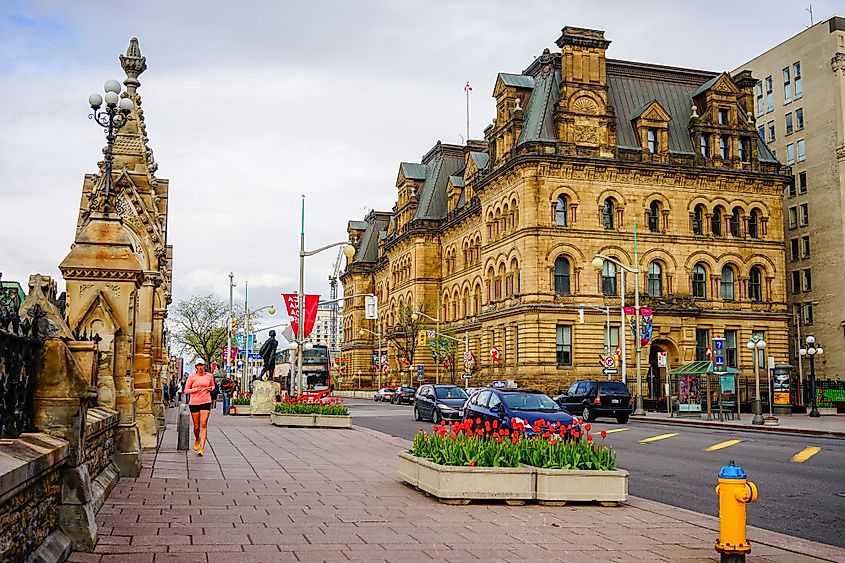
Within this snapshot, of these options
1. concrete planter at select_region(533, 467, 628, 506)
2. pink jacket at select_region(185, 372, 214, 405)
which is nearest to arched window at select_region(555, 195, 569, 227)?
pink jacket at select_region(185, 372, 214, 405)

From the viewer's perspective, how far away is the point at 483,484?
12000 mm

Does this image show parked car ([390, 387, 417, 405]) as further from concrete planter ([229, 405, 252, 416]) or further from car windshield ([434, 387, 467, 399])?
car windshield ([434, 387, 467, 399])

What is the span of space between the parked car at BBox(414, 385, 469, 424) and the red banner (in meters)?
5.47

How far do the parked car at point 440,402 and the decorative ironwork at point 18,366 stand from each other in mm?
27245

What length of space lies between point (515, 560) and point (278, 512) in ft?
11.8

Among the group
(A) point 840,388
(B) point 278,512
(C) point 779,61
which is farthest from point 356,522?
(C) point 779,61

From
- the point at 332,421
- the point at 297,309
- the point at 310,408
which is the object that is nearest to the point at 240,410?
the point at 297,309

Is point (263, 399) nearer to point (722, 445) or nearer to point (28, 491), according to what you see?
point (722, 445)

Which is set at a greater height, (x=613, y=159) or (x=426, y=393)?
(x=613, y=159)

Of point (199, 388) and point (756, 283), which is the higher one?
point (756, 283)

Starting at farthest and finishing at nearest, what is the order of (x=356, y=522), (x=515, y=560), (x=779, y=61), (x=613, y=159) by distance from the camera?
(x=779, y=61) → (x=613, y=159) → (x=356, y=522) → (x=515, y=560)

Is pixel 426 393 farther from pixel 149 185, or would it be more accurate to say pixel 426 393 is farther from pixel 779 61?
pixel 779 61

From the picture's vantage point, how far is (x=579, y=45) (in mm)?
63906

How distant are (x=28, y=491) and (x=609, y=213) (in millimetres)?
59948
